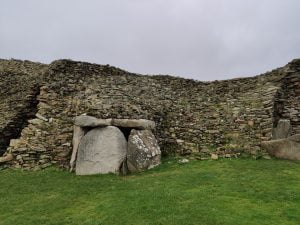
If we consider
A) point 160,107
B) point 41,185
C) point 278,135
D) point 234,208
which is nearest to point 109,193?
point 41,185

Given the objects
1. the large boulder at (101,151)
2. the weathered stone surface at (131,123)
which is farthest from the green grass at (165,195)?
the weathered stone surface at (131,123)

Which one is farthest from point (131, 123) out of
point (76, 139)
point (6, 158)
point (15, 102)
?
point (15, 102)

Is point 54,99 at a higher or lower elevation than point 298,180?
higher

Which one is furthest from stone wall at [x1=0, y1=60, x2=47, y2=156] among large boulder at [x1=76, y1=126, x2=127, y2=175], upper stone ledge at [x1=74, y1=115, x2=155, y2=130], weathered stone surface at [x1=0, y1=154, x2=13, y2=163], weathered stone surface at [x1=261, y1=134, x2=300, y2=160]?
weathered stone surface at [x1=261, y1=134, x2=300, y2=160]

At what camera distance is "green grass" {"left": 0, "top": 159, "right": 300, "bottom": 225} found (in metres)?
12.1

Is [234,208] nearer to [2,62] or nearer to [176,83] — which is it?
[176,83]

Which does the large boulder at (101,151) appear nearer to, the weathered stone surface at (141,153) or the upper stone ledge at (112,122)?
the upper stone ledge at (112,122)

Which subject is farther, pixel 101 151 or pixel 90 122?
pixel 90 122

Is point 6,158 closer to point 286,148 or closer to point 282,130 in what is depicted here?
point 286,148

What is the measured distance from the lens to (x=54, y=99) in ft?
74.1

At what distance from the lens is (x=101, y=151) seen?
18.7 meters

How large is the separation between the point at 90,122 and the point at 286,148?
895 centimetres

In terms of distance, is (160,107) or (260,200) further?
(160,107)

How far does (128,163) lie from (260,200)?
6872 millimetres
